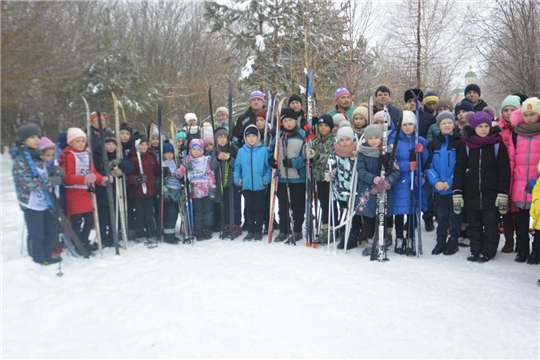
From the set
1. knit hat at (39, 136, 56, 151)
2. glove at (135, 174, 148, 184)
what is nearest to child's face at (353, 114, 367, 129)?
glove at (135, 174, 148, 184)

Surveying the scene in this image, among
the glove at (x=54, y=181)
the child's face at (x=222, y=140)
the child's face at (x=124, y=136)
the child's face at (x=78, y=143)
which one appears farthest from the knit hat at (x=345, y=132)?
the glove at (x=54, y=181)

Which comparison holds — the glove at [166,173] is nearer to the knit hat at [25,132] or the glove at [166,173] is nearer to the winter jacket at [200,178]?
the winter jacket at [200,178]

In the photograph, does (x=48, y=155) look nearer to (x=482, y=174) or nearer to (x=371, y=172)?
(x=371, y=172)

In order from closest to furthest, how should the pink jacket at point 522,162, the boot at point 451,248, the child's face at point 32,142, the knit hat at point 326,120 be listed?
the pink jacket at point 522,162
the child's face at point 32,142
the boot at point 451,248
the knit hat at point 326,120

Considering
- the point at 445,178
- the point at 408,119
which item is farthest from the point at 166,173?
the point at 445,178

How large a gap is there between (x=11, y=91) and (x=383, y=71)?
14.4 m

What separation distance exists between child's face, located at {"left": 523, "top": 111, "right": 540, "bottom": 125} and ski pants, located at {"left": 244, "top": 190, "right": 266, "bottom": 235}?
138 inches

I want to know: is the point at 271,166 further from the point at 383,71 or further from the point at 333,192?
the point at 383,71

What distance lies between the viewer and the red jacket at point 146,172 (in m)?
5.48

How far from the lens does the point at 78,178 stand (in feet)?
15.6

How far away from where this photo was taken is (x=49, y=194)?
4445mm

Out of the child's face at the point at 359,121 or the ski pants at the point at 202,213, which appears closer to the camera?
the child's face at the point at 359,121

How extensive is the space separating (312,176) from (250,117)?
5.37ft

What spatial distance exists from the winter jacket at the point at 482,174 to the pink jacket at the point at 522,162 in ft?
0.41
